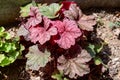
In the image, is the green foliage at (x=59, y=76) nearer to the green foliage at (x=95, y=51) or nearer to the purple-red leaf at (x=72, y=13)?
the green foliage at (x=95, y=51)

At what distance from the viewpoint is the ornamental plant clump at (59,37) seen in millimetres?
3365

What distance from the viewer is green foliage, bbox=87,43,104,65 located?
353 cm

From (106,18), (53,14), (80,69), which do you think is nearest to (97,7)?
(106,18)

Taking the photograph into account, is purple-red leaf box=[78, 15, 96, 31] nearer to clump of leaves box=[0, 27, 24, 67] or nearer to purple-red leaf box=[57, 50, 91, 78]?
purple-red leaf box=[57, 50, 91, 78]

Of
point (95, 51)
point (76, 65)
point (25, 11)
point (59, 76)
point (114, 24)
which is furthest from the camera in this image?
point (114, 24)

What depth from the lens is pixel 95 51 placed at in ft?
11.9

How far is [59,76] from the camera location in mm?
3492

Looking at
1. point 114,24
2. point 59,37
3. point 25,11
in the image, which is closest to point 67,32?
point 59,37

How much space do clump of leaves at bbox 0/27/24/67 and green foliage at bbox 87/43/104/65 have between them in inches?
28.1

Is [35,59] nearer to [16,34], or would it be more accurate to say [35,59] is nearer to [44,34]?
[44,34]

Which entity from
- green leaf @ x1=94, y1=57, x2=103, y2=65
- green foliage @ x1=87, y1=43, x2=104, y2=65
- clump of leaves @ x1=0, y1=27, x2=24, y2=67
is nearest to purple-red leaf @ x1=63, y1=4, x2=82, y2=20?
green foliage @ x1=87, y1=43, x2=104, y2=65

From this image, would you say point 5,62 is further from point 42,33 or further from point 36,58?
point 42,33

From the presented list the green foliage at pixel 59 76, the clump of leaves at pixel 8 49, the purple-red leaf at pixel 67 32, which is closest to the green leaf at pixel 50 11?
the purple-red leaf at pixel 67 32

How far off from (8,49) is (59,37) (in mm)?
596
